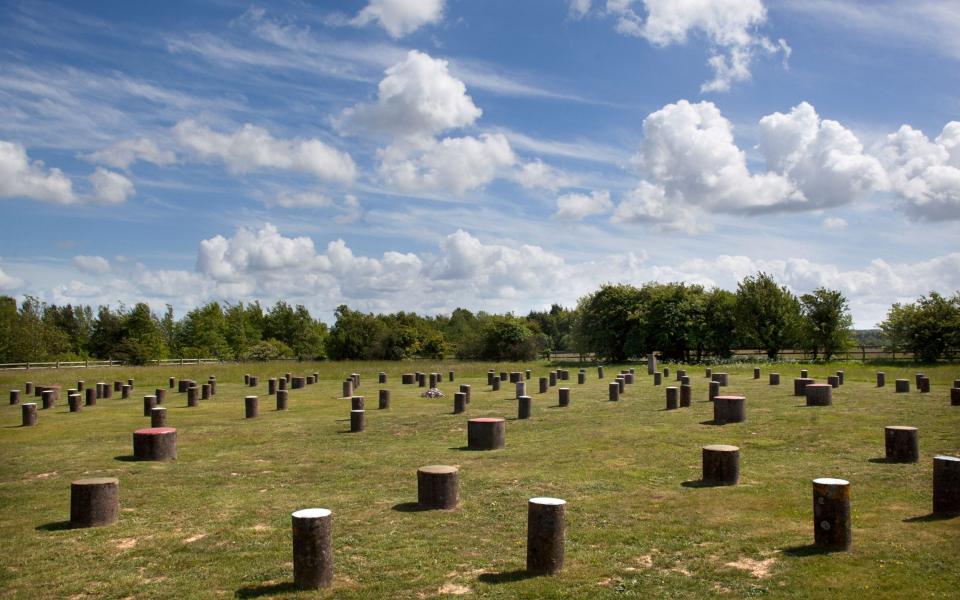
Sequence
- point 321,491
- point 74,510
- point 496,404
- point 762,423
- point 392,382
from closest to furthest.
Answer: point 74,510
point 321,491
point 762,423
point 496,404
point 392,382

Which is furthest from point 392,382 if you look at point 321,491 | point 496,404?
point 321,491

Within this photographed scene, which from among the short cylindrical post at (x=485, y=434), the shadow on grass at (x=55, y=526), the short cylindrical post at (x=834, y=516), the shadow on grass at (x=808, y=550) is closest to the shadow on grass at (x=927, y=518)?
the short cylindrical post at (x=834, y=516)

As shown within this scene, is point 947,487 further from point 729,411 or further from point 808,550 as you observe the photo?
point 729,411

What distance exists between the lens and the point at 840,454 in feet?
42.8

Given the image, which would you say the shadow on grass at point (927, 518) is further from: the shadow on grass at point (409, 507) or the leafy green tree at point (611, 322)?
the leafy green tree at point (611, 322)

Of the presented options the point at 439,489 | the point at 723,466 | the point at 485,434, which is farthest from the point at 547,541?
the point at 485,434

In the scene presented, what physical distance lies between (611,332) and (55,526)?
50.6 metres

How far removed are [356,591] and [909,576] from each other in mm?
5353

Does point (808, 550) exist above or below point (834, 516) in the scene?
below

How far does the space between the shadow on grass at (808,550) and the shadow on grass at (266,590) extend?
5197 millimetres

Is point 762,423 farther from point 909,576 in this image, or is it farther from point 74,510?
point 74,510

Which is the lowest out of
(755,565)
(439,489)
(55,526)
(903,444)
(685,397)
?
(55,526)

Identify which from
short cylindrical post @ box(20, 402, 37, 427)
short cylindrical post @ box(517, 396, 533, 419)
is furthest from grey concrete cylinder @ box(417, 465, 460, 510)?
short cylindrical post @ box(20, 402, 37, 427)

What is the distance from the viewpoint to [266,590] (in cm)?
689
